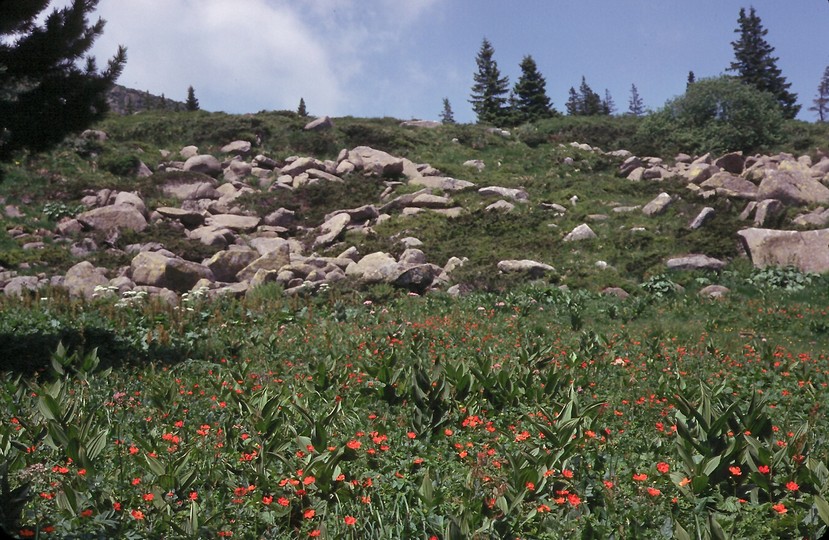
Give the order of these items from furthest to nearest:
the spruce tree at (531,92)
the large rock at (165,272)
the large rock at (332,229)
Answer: the spruce tree at (531,92) → the large rock at (332,229) → the large rock at (165,272)

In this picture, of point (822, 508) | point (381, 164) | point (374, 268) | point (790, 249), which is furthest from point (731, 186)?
point (822, 508)

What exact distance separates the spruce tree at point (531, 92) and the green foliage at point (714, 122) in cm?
1752

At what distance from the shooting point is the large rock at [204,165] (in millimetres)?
27969

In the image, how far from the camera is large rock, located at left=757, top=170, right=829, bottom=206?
20969 mm

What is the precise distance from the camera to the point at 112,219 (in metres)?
20.4

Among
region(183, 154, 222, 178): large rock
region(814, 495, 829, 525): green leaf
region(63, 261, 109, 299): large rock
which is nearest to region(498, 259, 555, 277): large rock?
region(63, 261, 109, 299): large rock

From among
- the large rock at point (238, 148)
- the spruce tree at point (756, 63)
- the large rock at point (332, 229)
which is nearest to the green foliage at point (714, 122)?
the spruce tree at point (756, 63)

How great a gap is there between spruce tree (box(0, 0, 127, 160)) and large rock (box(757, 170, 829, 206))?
67.4 feet

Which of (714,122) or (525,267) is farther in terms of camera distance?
(714,122)

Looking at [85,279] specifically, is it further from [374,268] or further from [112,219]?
[374,268]

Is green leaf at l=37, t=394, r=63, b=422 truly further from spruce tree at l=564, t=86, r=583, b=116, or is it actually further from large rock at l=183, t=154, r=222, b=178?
spruce tree at l=564, t=86, r=583, b=116

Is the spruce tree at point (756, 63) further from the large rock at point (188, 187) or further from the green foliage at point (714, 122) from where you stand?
the large rock at point (188, 187)

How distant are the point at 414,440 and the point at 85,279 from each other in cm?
1269

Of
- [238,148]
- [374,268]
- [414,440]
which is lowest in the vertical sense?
[414,440]
